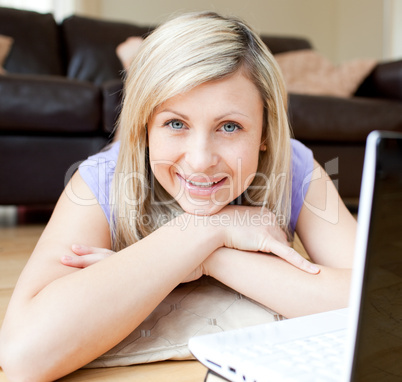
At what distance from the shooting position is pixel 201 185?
0.77 meters

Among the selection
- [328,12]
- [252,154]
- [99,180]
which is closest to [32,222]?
[99,180]

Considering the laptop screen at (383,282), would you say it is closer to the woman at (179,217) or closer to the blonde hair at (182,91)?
the woman at (179,217)

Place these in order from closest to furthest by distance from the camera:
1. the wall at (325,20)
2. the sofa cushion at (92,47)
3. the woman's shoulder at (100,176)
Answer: the woman's shoulder at (100,176)
the sofa cushion at (92,47)
the wall at (325,20)

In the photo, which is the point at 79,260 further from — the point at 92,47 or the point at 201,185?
the point at 92,47

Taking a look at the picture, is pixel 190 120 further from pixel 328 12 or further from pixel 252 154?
pixel 328 12

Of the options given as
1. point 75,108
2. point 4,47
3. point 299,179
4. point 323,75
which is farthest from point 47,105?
point 323,75

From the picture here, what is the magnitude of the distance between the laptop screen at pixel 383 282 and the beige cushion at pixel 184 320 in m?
0.35

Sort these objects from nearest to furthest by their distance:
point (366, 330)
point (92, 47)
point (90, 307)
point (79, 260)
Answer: point (366, 330)
point (90, 307)
point (79, 260)
point (92, 47)

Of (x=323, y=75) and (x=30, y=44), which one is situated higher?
(x=30, y=44)

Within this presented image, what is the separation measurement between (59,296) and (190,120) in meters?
0.31

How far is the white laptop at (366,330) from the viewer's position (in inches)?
12.2

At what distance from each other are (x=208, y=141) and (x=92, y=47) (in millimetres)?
1881

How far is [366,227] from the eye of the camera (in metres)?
0.31

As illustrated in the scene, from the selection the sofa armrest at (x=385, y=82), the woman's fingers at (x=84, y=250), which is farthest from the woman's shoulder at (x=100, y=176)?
the sofa armrest at (x=385, y=82)
